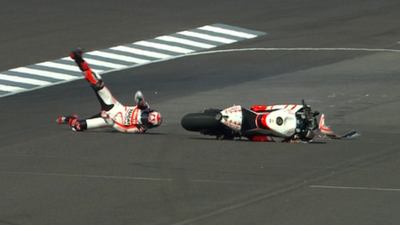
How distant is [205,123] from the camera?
1786 centimetres

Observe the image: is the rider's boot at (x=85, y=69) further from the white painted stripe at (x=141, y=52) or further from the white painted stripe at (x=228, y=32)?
the white painted stripe at (x=228, y=32)

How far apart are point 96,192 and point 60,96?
35.9 feet

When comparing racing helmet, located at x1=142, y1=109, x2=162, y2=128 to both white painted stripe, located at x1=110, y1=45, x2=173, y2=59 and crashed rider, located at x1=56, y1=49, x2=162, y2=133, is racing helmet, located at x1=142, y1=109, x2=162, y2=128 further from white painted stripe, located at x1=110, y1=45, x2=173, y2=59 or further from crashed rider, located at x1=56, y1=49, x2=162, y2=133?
white painted stripe, located at x1=110, y1=45, x2=173, y2=59

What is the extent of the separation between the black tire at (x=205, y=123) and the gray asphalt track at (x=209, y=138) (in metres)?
0.30

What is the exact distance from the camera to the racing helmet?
61.2 ft

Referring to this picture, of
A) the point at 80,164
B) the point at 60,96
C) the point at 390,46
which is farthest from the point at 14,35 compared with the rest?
the point at 80,164

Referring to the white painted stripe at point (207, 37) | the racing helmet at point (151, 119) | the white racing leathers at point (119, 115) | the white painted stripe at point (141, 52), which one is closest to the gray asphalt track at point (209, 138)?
the white racing leathers at point (119, 115)

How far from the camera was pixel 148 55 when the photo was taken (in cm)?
3070

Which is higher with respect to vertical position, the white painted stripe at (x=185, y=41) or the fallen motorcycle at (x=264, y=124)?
the white painted stripe at (x=185, y=41)

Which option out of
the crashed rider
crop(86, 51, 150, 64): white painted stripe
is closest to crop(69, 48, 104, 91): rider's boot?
the crashed rider

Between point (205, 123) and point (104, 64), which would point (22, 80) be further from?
point (205, 123)

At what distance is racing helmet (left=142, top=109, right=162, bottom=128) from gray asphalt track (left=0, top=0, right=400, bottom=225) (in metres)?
0.32

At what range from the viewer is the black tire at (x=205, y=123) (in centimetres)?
1781

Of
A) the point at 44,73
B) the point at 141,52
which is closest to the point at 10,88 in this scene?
the point at 44,73
